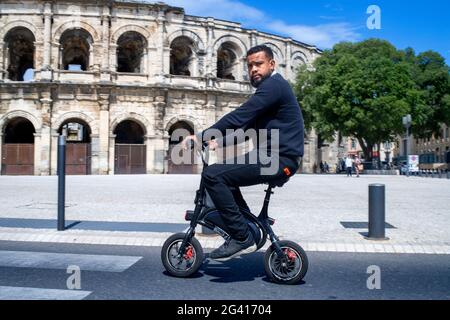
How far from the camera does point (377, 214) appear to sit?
22.5ft

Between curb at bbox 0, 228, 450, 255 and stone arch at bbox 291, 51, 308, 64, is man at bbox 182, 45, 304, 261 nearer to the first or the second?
curb at bbox 0, 228, 450, 255

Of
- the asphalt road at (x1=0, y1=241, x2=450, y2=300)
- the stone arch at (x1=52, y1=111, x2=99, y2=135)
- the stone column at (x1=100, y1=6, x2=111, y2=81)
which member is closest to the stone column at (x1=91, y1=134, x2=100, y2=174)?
the stone arch at (x1=52, y1=111, x2=99, y2=135)

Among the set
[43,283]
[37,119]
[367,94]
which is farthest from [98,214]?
[367,94]

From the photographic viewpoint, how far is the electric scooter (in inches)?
170

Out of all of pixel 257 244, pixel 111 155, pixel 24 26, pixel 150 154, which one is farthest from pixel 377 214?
pixel 24 26

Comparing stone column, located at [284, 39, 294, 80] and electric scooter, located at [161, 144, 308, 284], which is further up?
stone column, located at [284, 39, 294, 80]

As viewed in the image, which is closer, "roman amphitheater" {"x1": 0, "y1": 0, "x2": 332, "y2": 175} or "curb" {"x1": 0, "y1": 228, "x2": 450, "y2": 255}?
"curb" {"x1": 0, "y1": 228, "x2": 450, "y2": 255}

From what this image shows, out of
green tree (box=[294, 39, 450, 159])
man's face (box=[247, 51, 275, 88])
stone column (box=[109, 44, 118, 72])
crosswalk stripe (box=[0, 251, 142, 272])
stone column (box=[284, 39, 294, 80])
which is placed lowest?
crosswalk stripe (box=[0, 251, 142, 272])

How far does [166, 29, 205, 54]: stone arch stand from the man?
31182 millimetres

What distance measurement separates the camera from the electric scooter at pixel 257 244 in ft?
14.2

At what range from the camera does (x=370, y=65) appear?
34.8 metres

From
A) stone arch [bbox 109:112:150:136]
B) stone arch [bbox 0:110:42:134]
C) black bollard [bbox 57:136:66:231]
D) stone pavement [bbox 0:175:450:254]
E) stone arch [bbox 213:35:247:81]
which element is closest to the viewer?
stone pavement [bbox 0:175:450:254]

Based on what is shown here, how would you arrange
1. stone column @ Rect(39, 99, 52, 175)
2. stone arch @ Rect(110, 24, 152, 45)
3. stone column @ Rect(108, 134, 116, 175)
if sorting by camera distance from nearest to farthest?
1. stone column @ Rect(39, 99, 52, 175)
2. stone column @ Rect(108, 134, 116, 175)
3. stone arch @ Rect(110, 24, 152, 45)
